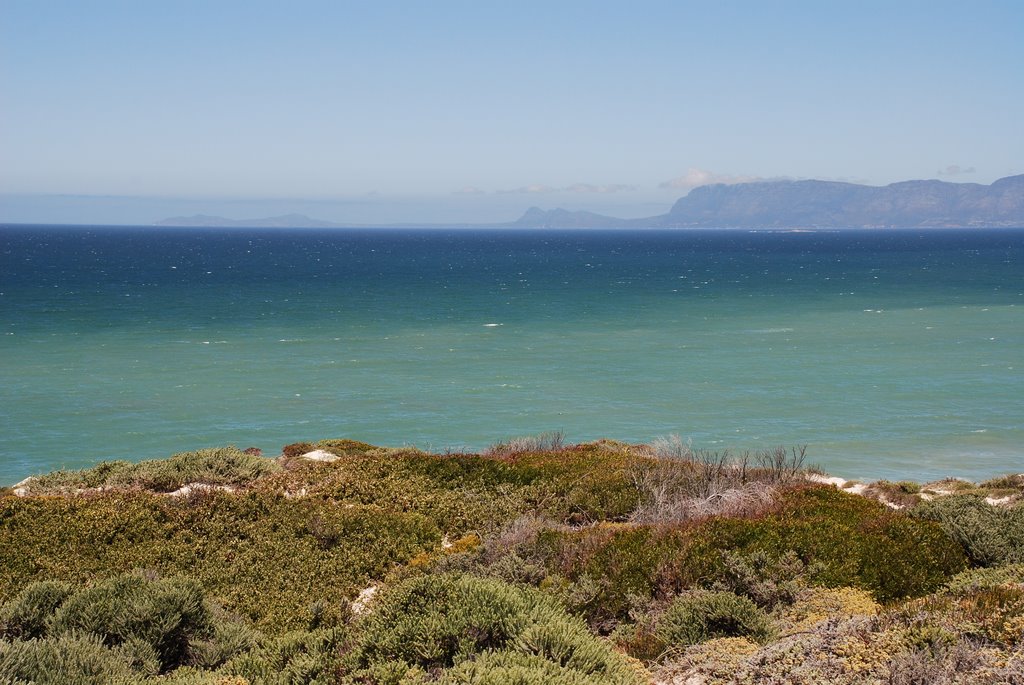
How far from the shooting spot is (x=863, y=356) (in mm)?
45156

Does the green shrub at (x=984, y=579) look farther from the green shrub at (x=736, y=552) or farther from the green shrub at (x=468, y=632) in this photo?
the green shrub at (x=468, y=632)

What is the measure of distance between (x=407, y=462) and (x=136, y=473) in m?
5.35

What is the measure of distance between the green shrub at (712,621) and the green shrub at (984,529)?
4076mm

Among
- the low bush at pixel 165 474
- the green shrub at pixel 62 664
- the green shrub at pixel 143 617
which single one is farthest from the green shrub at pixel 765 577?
the low bush at pixel 165 474

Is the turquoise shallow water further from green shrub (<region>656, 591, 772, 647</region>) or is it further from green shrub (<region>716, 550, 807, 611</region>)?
green shrub (<region>656, 591, 772, 647</region>)

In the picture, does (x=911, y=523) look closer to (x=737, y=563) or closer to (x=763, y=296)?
(x=737, y=563)

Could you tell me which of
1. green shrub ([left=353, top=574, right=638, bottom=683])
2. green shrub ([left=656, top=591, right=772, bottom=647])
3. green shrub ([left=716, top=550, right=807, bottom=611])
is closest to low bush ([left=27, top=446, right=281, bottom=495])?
green shrub ([left=353, top=574, right=638, bottom=683])

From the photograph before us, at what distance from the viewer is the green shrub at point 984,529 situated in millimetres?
10570

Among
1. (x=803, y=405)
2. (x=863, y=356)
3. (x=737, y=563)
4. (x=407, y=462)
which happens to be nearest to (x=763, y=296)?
(x=863, y=356)

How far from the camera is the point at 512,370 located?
138 feet

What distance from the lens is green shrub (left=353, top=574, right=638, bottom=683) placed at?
662cm

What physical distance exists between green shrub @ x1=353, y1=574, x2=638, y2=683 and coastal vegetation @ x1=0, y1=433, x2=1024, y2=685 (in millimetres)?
20

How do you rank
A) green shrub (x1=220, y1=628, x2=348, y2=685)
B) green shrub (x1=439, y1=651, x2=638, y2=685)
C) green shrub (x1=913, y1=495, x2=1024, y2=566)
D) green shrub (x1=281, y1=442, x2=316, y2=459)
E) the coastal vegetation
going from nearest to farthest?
green shrub (x1=439, y1=651, x2=638, y2=685) → the coastal vegetation → green shrub (x1=220, y1=628, x2=348, y2=685) → green shrub (x1=913, y1=495, x2=1024, y2=566) → green shrub (x1=281, y1=442, x2=316, y2=459)

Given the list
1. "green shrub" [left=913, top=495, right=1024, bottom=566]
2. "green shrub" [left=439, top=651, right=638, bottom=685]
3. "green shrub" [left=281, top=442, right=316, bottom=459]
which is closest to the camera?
"green shrub" [left=439, top=651, right=638, bottom=685]
